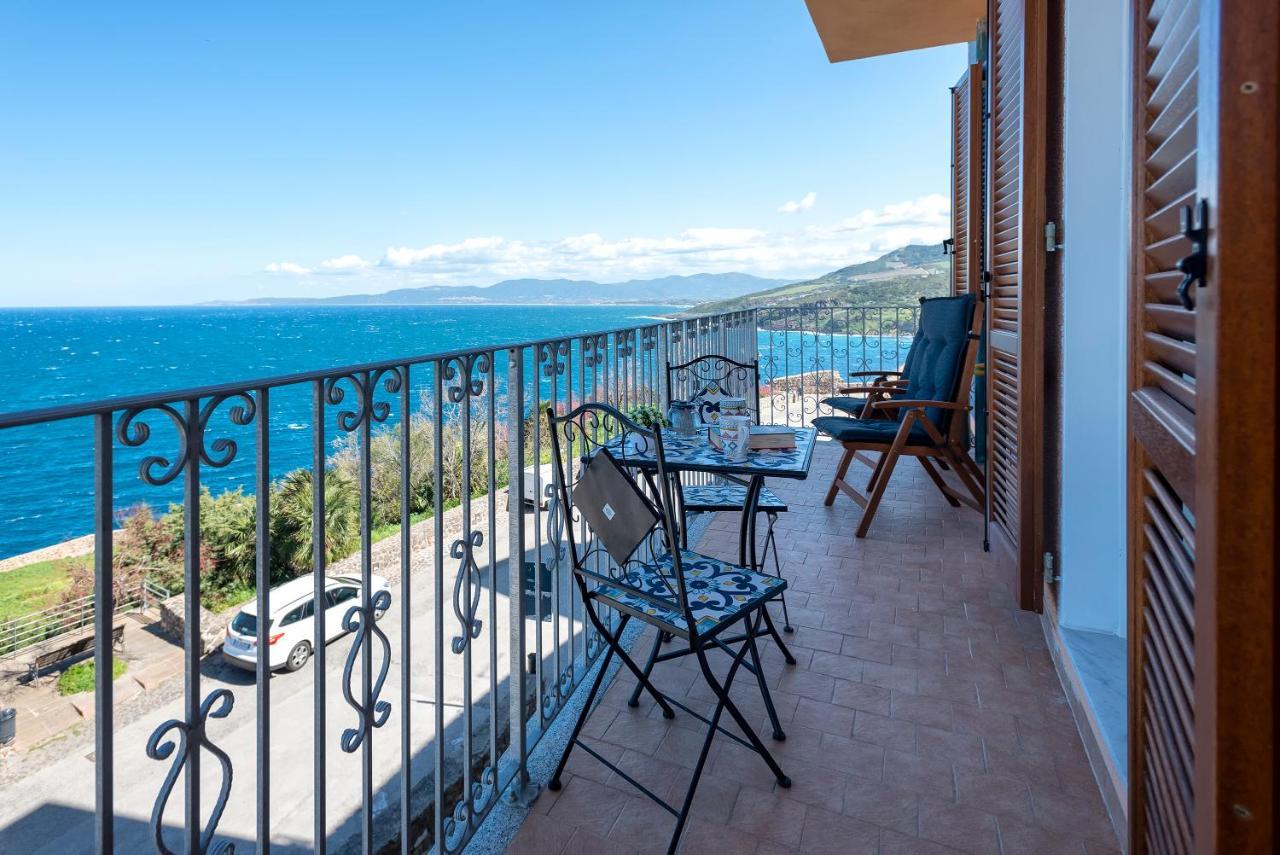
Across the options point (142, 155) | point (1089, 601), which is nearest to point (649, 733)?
point (1089, 601)

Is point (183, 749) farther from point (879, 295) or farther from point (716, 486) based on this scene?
point (879, 295)

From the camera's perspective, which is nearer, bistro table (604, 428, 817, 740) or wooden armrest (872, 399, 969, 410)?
bistro table (604, 428, 817, 740)

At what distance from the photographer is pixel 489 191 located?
45.2 m

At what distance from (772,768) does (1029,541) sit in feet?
4.34

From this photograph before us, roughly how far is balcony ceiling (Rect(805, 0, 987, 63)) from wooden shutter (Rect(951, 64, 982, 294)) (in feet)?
1.22

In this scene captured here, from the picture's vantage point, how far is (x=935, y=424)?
3.64 m

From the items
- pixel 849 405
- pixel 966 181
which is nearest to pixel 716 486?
pixel 849 405

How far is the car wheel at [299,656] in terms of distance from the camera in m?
3.99

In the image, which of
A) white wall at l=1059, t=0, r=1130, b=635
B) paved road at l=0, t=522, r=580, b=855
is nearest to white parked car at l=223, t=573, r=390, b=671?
paved road at l=0, t=522, r=580, b=855

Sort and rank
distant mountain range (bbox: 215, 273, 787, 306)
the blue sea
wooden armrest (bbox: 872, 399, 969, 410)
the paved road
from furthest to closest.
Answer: distant mountain range (bbox: 215, 273, 787, 306) → the blue sea → the paved road → wooden armrest (bbox: 872, 399, 969, 410)

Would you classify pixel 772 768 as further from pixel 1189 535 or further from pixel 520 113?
pixel 520 113

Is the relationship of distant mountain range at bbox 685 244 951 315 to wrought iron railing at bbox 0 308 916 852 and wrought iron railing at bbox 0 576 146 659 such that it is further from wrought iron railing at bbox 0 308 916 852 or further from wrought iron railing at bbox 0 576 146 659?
wrought iron railing at bbox 0 576 146 659

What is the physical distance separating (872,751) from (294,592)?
1.51m

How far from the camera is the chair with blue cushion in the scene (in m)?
3.44
